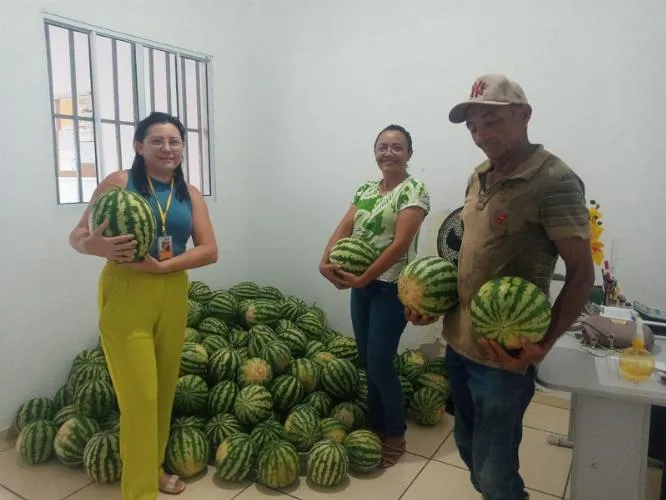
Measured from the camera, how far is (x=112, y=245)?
5.83 feet

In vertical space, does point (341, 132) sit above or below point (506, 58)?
below

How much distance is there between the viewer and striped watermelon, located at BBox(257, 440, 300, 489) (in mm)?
2357

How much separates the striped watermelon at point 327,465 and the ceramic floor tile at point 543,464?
3.02ft

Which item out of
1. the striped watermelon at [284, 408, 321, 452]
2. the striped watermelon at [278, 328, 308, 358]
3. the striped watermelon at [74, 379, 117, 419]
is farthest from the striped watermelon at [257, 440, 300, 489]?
the striped watermelon at [74, 379, 117, 419]

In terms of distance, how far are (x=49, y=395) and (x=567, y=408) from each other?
3168 millimetres

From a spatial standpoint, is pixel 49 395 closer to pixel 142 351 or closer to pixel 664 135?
pixel 142 351

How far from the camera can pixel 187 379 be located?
277 centimetres

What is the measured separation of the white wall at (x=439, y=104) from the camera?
9.33ft

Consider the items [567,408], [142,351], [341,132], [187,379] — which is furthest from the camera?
[341,132]

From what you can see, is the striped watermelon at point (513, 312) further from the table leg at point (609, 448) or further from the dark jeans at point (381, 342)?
the dark jeans at point (381, 342)

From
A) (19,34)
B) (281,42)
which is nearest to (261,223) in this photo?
(281,42)

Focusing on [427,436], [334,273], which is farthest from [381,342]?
[427,436]

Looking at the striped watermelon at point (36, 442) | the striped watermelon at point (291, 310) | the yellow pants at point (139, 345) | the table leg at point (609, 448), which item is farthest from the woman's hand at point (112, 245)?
the striped watermelon at point (291, 310)

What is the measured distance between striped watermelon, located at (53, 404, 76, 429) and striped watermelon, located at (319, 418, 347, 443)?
1.32 m
